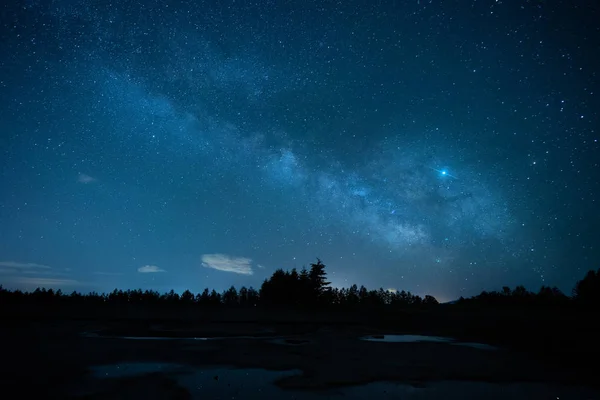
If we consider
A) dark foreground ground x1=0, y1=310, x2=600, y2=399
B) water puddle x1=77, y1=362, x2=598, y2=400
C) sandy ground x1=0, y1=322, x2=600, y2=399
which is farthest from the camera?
sandy ground x1=0, y1=322, x2=600, y2=399

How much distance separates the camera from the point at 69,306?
31.4m

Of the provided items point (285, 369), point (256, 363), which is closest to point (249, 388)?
point (285, 369)

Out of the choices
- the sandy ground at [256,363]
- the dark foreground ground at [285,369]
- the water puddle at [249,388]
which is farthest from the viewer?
the sandy ground at [256,363]

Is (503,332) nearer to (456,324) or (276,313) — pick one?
(456,324)

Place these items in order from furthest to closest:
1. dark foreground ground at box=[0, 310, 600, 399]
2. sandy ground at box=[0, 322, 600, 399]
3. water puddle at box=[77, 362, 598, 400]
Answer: sandy ground at box=[0, 322, 600, 399] < dark foreground ground at box=[0, 310, 600, 399] < water puddle at box=[77, 362, 598, 400]

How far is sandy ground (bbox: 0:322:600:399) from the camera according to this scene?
8.68 meters

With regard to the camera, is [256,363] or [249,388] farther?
[256,363]

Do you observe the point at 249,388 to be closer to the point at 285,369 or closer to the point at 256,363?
the point at 285,369

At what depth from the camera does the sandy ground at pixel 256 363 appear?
8.68 metres

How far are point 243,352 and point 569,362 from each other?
15.6 meters

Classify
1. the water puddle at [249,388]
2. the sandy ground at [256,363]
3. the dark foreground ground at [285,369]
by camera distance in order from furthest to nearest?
1. the sandy ground at [256,363]
2. the dark foreground ground at [285,369]
3. the water puddle at [249,388]

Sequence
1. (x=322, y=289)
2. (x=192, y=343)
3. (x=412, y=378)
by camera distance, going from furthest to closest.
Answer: (x=322, y=289) → (x=192, y=343) → (x=412, y=378)

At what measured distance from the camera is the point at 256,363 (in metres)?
12.0

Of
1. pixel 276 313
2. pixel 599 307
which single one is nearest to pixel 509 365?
pixel 276 313
